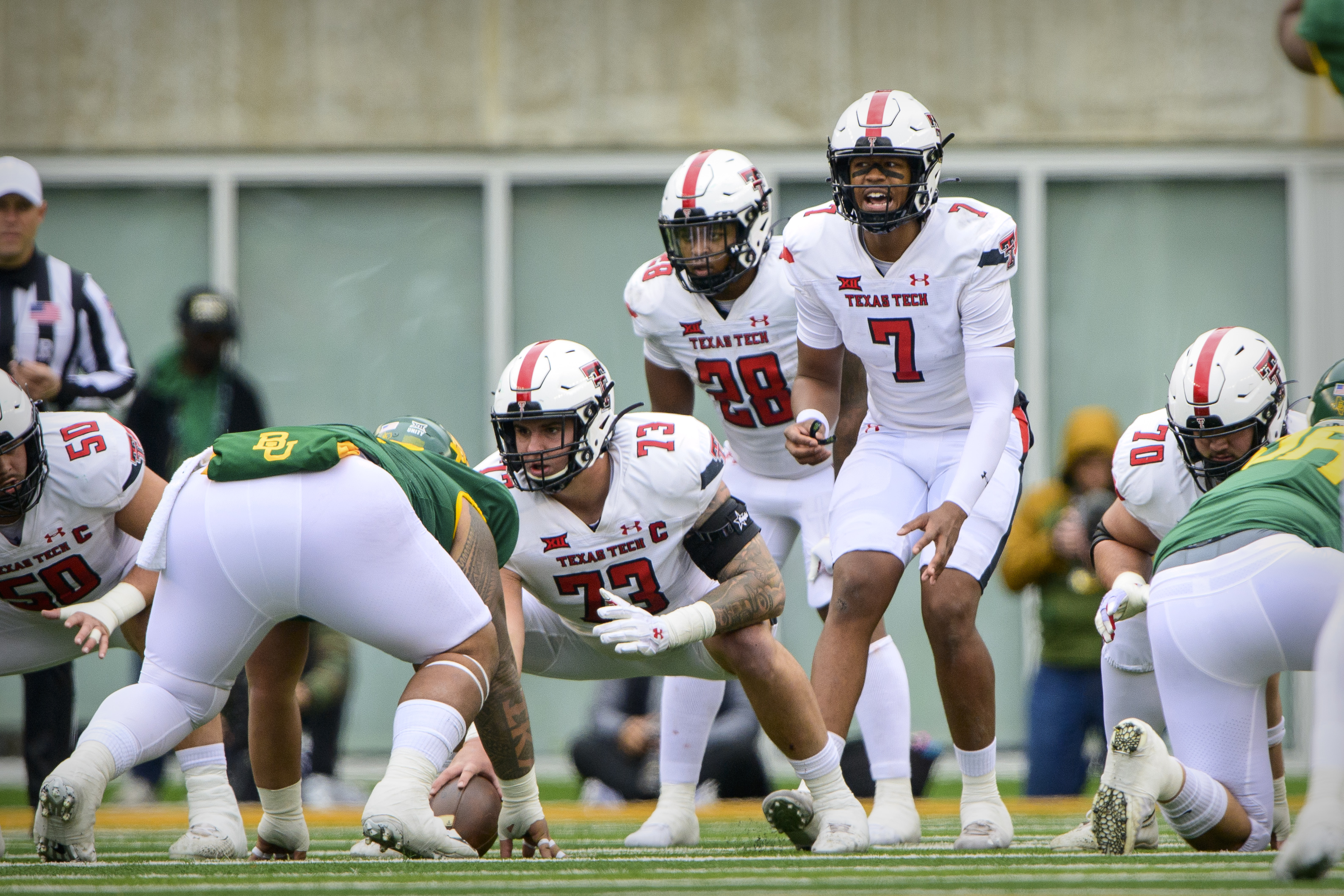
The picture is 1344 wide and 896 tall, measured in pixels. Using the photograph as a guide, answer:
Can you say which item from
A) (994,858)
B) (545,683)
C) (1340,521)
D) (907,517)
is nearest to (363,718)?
(545,683)

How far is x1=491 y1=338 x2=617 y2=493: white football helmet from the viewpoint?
4.71 meters

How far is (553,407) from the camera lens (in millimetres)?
4695

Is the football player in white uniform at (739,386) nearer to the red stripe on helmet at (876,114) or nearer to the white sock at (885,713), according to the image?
the white sock at (885,713)

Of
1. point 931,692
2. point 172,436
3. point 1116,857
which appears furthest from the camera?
point 931,692

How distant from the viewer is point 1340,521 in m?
4.19

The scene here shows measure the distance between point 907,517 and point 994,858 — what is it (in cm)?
119

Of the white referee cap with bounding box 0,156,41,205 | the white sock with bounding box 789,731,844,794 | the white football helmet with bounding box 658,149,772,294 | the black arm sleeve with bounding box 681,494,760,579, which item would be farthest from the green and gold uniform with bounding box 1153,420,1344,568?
the white referee cap with bounding box 0,156,41,205

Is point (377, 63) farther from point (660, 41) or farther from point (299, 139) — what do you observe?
point (660, 41)

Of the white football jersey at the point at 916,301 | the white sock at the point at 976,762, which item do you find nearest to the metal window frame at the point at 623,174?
the white football jersey at the point at 916,301

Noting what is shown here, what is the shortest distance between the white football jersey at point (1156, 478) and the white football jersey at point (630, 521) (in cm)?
121

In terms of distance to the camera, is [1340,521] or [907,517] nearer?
[1340,521]

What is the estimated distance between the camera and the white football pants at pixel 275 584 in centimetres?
403

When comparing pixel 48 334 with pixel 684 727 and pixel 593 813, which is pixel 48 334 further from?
pixel 593 813

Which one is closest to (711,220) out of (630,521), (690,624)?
(630,521)
